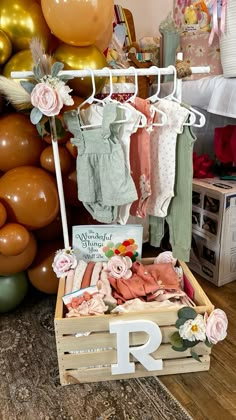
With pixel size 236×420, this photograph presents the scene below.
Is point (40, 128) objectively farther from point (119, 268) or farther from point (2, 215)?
point (119, 268)

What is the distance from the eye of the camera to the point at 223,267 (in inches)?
61.5

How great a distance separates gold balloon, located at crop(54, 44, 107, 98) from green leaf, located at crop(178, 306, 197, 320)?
85 cm

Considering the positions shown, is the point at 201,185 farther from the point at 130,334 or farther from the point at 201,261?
the point at 130,334

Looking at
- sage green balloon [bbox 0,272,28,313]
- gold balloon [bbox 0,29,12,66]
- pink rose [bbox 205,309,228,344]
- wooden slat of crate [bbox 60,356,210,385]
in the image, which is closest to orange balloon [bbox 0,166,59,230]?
sage green balloon [bbox 0,272,28,313]

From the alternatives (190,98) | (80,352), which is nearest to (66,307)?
(80,352)

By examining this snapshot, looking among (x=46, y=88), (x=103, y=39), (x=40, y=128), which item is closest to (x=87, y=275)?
(x=40, y=128)

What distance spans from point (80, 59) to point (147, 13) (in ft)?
4.86

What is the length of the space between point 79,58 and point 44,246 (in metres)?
0.75

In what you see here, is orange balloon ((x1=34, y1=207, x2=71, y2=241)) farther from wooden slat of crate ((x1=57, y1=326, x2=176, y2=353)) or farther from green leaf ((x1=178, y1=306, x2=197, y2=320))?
green leaf ((x1=178, y1=306, x2=197, y2=320))

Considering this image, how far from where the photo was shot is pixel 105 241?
4.10ft

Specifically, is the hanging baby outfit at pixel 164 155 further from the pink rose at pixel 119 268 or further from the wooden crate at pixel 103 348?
the wooden crate at pixel 103 348

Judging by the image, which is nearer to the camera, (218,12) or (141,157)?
(141,157)

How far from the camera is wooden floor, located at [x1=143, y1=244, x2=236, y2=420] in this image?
961 millimetres

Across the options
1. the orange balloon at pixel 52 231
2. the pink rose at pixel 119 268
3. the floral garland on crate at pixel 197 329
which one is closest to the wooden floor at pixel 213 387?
the floral garland on crate at pixel 197 329
